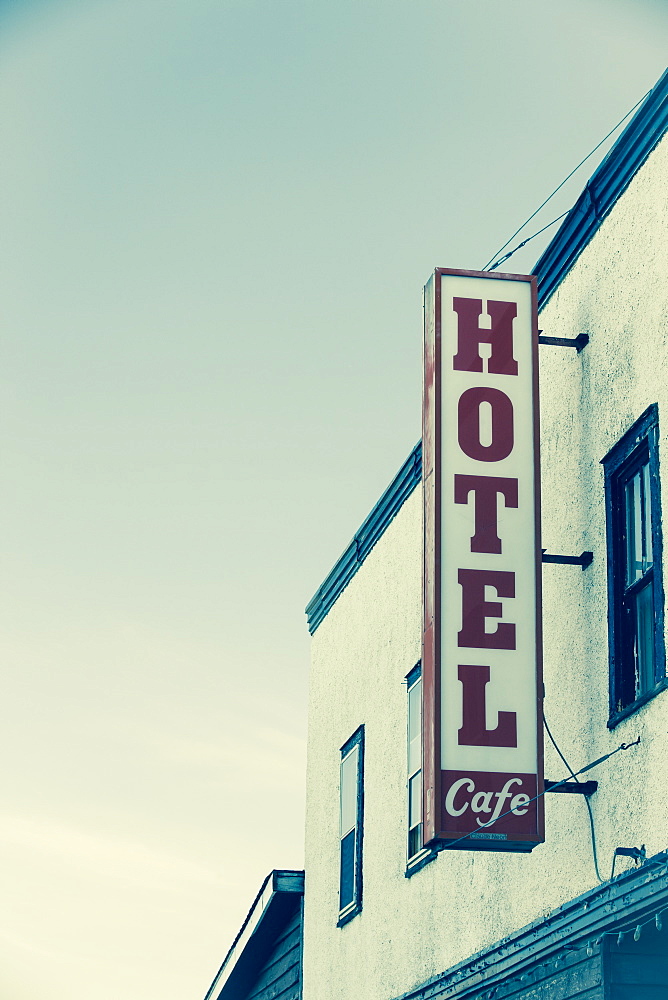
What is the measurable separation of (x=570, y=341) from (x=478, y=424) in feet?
3.02

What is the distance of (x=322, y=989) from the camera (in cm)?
1582

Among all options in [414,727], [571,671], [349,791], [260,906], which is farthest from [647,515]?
[260,906]

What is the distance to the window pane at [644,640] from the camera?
8539 millimetres

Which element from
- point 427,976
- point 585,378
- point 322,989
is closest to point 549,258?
point 585,378

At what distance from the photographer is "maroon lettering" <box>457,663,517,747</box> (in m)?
8.99

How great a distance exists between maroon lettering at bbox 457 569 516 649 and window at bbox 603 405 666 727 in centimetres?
66

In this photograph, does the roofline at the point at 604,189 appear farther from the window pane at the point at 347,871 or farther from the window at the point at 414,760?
the window pane at the point at 347,871

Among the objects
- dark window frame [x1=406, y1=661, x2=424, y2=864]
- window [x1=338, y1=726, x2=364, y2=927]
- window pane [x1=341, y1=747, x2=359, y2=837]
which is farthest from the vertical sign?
window pane [x1=341, y1=747, x2=359, y2=837]

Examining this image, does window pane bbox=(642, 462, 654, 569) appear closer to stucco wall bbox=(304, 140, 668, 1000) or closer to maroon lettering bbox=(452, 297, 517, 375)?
stucco wall bbox=(304, 140, 668, 1000)

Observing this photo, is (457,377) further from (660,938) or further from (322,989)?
(322,989)

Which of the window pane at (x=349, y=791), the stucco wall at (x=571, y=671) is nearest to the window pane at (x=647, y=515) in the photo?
the stucco wall at (x=571, y=671)

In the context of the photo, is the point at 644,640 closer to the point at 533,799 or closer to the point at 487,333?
the point at 533,799

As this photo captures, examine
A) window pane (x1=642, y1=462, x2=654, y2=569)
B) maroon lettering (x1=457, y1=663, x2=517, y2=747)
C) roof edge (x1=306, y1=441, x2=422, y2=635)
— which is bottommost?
maroon lettering (x1=457, y1=663, x2=517, y2=747)

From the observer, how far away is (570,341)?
994 centimetres
